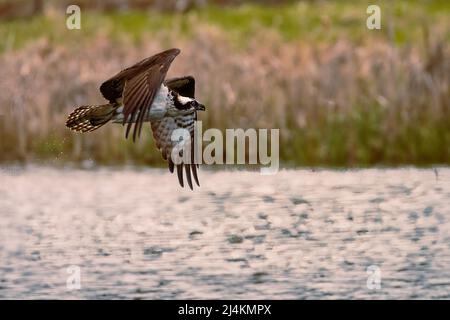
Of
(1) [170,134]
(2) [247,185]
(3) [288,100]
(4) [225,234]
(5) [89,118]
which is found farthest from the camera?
(3) [288,100]

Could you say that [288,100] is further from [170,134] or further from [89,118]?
[89,118]

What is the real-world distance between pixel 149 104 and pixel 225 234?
2871 millimetres

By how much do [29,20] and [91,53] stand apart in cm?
1294

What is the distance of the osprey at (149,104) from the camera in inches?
366

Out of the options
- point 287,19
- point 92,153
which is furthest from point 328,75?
point 287,19

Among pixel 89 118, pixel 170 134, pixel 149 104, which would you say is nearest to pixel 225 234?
pixel 170 134

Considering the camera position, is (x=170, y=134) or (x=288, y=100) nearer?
(x=170, y=134)

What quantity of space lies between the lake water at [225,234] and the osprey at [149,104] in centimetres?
101

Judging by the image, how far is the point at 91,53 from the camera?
1769cm

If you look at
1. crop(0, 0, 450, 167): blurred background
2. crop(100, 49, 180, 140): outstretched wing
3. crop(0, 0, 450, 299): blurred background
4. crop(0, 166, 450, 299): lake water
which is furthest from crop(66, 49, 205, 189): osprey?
crop(0, 0, 450, 167): blurred background

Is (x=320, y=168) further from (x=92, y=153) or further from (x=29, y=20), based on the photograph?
(x=29, y=20)

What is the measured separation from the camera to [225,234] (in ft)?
39.3

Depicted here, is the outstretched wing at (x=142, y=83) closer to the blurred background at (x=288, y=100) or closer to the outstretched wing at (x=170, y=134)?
the outstretched wing at (x=170, y=134)
